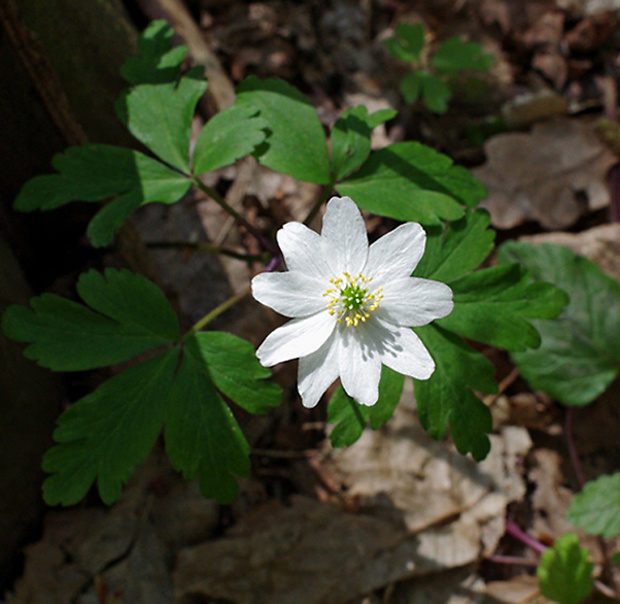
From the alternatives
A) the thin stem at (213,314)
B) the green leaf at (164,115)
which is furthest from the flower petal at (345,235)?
the green leaf at (164,115)

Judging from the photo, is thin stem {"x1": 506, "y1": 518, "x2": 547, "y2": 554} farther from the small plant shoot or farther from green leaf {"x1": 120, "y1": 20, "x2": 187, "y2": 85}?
green leaf {"x1": 120, "y1": 20, "x2": 187, "y2": 85}

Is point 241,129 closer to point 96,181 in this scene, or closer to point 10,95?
point 96,181

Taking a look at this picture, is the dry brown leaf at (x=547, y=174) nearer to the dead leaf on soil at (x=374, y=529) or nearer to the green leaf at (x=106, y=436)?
the dead leaf on soil at (x=374, y=529)

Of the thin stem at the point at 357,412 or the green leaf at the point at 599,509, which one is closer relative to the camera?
the thin stem at the point at 357,412

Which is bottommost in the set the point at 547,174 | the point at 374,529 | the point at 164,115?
the point at 374,529

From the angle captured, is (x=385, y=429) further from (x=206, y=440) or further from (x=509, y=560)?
(x=206, y=440)

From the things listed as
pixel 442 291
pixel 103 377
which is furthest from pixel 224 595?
pixel 442 291

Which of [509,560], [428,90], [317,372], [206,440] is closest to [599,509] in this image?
[509,560]
